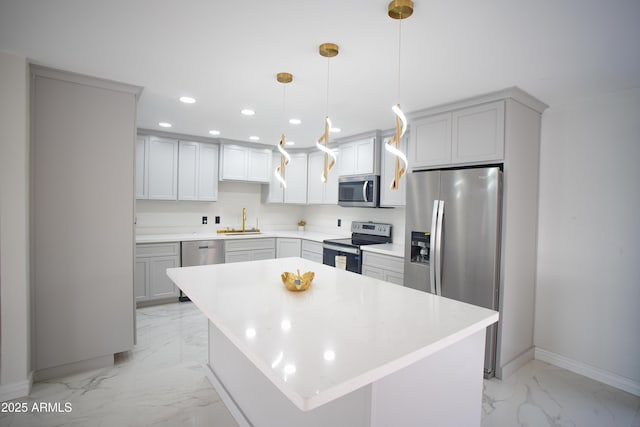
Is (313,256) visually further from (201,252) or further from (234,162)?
(234,162)

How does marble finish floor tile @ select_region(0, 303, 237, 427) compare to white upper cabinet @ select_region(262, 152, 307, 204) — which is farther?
white upper cabinet @ select_region(262, 152, 307, 204)

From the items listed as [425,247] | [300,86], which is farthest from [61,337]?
[425,247]

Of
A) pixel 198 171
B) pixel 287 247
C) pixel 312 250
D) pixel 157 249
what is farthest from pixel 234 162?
pixel 312 250

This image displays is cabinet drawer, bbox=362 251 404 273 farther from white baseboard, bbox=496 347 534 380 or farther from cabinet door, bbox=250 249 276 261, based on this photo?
cabinet door, bbox=250 249 276 261

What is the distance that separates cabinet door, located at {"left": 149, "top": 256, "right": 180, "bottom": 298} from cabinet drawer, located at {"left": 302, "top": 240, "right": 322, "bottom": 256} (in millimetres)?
1758

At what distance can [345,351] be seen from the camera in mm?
1134

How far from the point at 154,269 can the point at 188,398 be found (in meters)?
2.19

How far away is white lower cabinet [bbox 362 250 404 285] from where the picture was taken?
3.36 meters

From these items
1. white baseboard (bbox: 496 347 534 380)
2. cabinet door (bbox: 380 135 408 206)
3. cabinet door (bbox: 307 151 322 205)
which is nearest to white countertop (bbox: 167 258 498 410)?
white baseboard (bbox: 496 347 534 380)

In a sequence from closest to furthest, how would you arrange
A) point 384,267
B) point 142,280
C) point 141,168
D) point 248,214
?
point 384,267 < point 142,280 < point 141,168 < point 248,214

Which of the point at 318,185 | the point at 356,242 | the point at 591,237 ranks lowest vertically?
the point at 356,242

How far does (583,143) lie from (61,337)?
14.9 feet

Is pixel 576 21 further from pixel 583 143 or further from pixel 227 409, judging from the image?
pixel 227 409

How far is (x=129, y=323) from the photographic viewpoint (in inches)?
109
